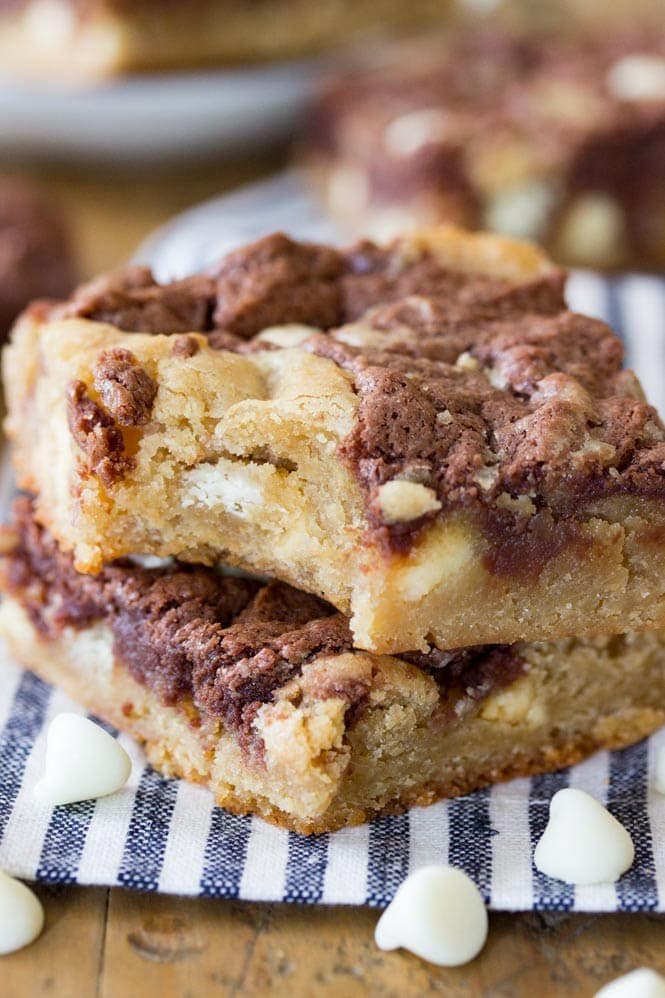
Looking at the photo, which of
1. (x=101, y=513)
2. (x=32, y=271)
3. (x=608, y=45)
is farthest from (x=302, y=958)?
(x=608, y=45)

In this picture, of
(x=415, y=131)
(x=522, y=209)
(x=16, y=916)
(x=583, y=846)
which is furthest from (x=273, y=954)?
(x=415, y=131)

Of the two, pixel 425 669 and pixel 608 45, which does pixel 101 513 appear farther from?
pixel 608 45

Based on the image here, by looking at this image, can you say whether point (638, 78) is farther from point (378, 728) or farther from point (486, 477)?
point (378, 728)

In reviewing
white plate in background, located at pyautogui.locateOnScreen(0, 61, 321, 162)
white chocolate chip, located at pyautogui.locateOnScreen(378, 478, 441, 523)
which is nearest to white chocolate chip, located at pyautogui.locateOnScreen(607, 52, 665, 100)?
white plate in background, located at pyautogui.locateOnScreen(0, 61, 321, 162)

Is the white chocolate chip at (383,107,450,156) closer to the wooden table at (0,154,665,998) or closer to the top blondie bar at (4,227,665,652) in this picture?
the top blondie bar at (4,227,665,652)

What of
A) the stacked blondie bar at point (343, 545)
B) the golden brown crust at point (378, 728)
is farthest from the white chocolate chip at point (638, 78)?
the golden brown crust at point (378, 728)
